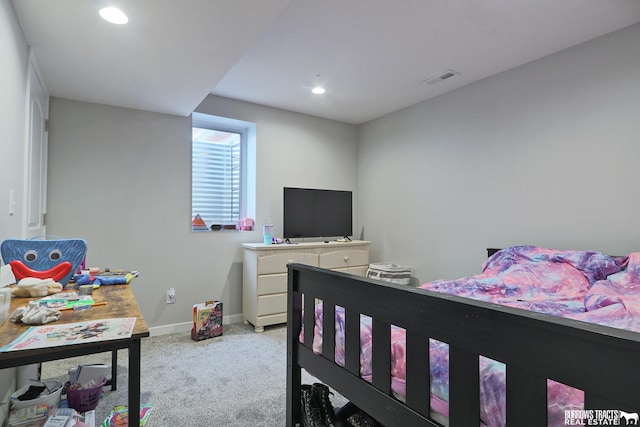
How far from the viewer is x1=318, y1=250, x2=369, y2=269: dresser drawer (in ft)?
12.0

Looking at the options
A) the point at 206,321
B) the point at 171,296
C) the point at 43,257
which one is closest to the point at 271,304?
the point at 206,321

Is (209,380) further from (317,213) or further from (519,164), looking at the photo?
(519,164)

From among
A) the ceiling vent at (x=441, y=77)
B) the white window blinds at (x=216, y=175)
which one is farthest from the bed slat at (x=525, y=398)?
the white window blinds at (x=216, y=175)

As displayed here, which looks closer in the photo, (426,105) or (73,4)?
(73,4)

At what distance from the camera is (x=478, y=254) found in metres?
3.12

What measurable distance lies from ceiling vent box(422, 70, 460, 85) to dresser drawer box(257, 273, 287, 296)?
7.74ft

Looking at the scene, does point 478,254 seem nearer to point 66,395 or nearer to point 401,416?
point 401,416

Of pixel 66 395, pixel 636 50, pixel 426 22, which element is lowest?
pixel 66 395

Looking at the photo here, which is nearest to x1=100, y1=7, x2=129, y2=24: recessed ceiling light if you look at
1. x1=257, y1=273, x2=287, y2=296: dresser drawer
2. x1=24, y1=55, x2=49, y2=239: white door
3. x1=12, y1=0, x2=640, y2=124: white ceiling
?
x1=12, y1=0, x2=640, y2=124: white ceiling

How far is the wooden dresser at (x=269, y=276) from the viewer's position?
10.7 ft

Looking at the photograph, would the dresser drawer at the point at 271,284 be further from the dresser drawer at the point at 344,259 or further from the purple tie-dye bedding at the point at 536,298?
the purple tie-dye bedding at the point at 536,298

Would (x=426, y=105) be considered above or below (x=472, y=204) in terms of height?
above

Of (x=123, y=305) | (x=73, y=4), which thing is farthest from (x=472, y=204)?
(x=73, y=4)

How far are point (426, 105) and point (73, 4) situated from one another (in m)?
3.13
